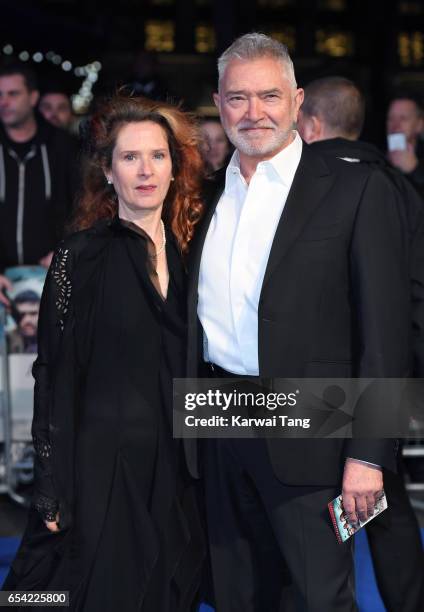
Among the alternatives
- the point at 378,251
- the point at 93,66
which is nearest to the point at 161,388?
the point at 378,251

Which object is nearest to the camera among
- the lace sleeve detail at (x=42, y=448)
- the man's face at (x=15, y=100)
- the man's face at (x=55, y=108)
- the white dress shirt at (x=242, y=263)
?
the white dress shirt at (x=242, y=263)

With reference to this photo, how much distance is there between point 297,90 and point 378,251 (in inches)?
23.5

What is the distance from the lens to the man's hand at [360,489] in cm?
254

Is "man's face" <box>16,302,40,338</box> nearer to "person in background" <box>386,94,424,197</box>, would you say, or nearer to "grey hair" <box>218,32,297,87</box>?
"person in background" <box>386,94,424,197</box>

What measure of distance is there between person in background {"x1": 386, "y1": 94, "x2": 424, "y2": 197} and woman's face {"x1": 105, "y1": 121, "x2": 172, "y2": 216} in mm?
2966

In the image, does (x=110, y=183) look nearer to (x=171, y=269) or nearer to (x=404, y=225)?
(x=171, y=269)

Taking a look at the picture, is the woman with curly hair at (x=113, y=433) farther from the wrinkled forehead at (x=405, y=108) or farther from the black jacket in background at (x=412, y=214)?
the wrinkled forehead at (x=405, y=108)

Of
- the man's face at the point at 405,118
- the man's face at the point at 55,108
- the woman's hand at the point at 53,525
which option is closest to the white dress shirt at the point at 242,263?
the woman's hand at the point at 53,525

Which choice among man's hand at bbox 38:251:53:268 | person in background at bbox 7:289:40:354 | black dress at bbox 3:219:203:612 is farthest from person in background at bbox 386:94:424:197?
black dress at bbox 3:219:203:612

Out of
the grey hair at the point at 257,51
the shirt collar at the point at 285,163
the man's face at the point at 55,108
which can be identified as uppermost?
the man's face at the point at 55,108

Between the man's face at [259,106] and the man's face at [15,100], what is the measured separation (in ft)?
10.0

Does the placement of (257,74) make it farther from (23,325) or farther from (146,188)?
(23,325)

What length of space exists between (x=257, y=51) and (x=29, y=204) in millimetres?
2960

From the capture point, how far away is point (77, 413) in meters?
2.85
